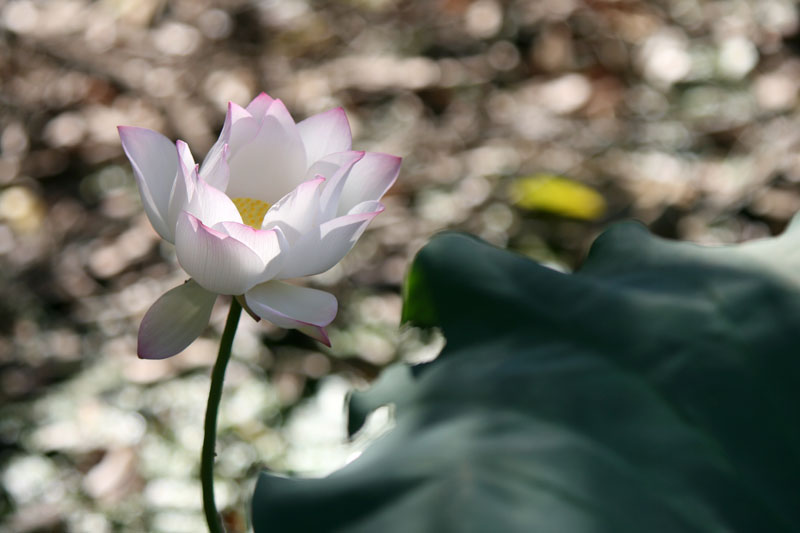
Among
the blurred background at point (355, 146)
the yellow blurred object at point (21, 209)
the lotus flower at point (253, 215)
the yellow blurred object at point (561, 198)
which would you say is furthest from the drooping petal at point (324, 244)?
the yellow blurred object at point (21, 209)

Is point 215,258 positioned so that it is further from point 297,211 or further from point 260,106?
point 260,106

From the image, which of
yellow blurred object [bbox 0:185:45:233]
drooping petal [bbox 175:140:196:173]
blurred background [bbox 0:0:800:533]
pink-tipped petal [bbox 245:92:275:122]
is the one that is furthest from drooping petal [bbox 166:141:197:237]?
yellow blurred object [bbox 0:185:45:233]

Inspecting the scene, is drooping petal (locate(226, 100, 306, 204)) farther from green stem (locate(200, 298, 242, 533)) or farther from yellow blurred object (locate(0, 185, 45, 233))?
yellow blurred object (locate(0, 185, 45, 233))

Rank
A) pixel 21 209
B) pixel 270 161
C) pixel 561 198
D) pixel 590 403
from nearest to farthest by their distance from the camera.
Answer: pixel 590 403 → pixel 270 161 → pixel 561 198 → pixel 21 209

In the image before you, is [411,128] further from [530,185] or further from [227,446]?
[227,446]

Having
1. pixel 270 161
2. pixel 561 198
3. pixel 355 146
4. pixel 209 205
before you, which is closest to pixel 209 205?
pixel 209 205
